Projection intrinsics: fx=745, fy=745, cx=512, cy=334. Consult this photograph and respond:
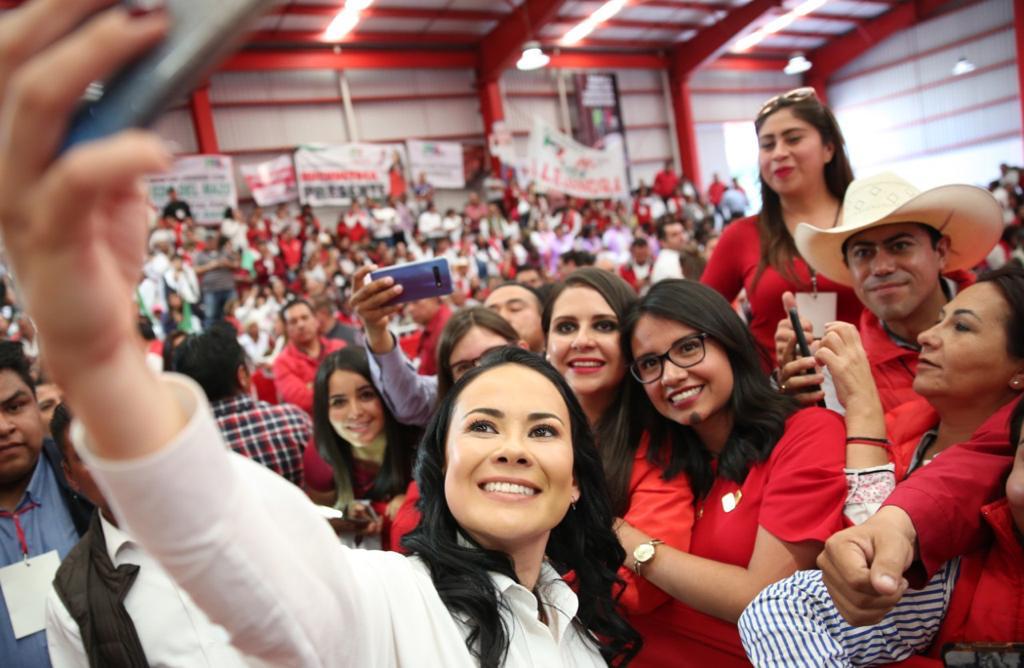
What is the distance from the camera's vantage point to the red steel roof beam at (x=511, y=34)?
14.2 metres

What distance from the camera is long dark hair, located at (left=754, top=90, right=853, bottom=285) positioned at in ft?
8.18

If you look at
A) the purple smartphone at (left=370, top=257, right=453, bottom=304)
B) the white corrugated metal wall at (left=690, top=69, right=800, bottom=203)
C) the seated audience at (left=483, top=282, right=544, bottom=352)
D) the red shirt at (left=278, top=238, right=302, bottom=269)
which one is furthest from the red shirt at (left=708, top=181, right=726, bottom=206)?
the purple smartphone at (left=370, top=257, right=453, bottom=304)

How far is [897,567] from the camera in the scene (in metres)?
1.27

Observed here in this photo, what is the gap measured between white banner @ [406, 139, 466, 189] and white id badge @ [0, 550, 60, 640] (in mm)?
13927

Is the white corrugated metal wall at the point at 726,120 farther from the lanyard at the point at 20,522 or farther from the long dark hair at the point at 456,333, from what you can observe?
the lanyard at the point at 20,522

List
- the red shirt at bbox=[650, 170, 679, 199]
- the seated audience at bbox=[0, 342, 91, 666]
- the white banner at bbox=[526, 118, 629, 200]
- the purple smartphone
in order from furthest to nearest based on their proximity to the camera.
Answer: the red shirt at bbox=[650, 170, 679, 199], the white banner at bbox=[526, 118, 629, 200], the purple smartphone, the seated audience at bbox=[0, 342, 91, 666]

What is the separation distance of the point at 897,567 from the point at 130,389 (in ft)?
4.01

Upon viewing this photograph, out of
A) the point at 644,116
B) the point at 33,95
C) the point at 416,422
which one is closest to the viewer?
the point at 33,95

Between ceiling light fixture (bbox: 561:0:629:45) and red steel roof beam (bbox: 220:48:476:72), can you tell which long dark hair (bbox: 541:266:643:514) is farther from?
ceiling light fixture (bbox: 561:0:629:45)

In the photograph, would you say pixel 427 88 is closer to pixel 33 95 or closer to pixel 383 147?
pixel 383 147

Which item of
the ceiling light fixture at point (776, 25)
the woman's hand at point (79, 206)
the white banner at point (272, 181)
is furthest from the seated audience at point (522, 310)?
the ceiling light fixture at point (776, 25)

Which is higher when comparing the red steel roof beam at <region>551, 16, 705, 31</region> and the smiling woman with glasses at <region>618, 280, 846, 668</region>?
the red steel roof beam at <region>551, 16, 705, 31</region>

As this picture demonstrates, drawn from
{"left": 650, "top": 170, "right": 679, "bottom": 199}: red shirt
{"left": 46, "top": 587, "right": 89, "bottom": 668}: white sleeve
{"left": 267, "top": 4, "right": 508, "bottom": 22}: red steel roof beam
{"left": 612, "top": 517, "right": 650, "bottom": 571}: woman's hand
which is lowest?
{"left": 612, "top": 517, "right": 650, "bottom": 571}: woman's hand

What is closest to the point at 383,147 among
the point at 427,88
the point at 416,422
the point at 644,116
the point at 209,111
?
the point at 427,88
